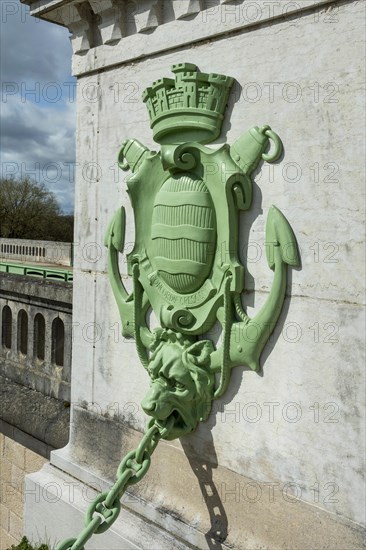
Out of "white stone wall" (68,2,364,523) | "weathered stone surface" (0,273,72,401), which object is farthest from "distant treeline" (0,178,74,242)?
"white stone wall" (68,2,364,523)

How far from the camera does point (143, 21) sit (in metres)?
3.74

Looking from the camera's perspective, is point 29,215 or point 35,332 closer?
point 35,332

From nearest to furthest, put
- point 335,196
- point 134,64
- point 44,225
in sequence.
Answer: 1. point 335,196
2. point 134,64
3. point 44,225

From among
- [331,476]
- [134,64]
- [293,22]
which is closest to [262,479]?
[331,476]

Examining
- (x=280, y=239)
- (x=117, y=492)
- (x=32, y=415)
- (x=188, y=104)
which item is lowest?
(x=32, y=415)

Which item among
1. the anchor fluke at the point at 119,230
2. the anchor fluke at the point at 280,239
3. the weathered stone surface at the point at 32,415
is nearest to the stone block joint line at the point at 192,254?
the anchor fluke at the point at 280,239

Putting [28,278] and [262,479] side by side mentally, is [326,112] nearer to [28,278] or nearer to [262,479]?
[262,479]

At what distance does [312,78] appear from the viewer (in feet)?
9.62

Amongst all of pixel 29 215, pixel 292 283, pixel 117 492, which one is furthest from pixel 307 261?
pixel 29 215

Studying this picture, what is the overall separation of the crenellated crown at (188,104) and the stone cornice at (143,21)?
286 mm

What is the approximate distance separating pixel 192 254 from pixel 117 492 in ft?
4.48

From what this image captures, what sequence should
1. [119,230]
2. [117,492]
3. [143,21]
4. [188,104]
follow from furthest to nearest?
1. [119,230]
2. [143,21]
3. [188,104]
4. [117,492]

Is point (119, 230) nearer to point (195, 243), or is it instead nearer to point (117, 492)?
point (195, 243)

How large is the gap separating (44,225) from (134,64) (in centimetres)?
3081
